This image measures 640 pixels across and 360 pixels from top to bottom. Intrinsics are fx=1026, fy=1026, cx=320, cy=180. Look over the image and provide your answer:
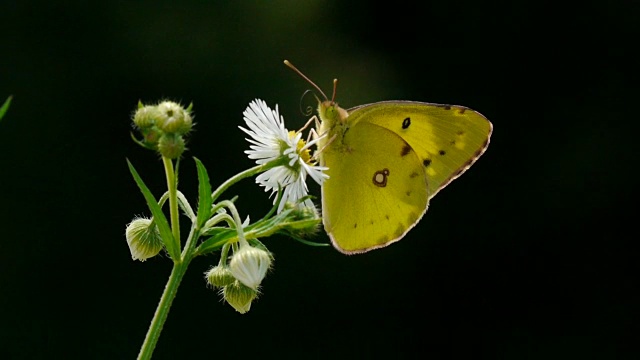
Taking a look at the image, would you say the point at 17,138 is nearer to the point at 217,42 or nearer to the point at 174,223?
the point at 217,42

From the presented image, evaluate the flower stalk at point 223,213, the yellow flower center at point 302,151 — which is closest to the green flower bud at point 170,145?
the flower stalk at point 223,213

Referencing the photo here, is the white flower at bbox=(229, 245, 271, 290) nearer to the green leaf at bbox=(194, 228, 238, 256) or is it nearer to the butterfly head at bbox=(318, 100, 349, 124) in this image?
the green leaf at bbox=(194, 228, 238, 256)

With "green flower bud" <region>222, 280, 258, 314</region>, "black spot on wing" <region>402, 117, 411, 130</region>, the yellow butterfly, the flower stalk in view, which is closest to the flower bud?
the flower stalk

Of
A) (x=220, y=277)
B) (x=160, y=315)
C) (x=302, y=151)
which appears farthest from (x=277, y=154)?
(x=160, y=315)

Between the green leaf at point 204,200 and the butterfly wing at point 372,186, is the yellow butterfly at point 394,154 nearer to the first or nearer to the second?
the butterfly wing at point 372,186

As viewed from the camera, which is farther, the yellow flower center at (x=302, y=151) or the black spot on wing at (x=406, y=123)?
the black spot on wing at (x=406, y=123)
